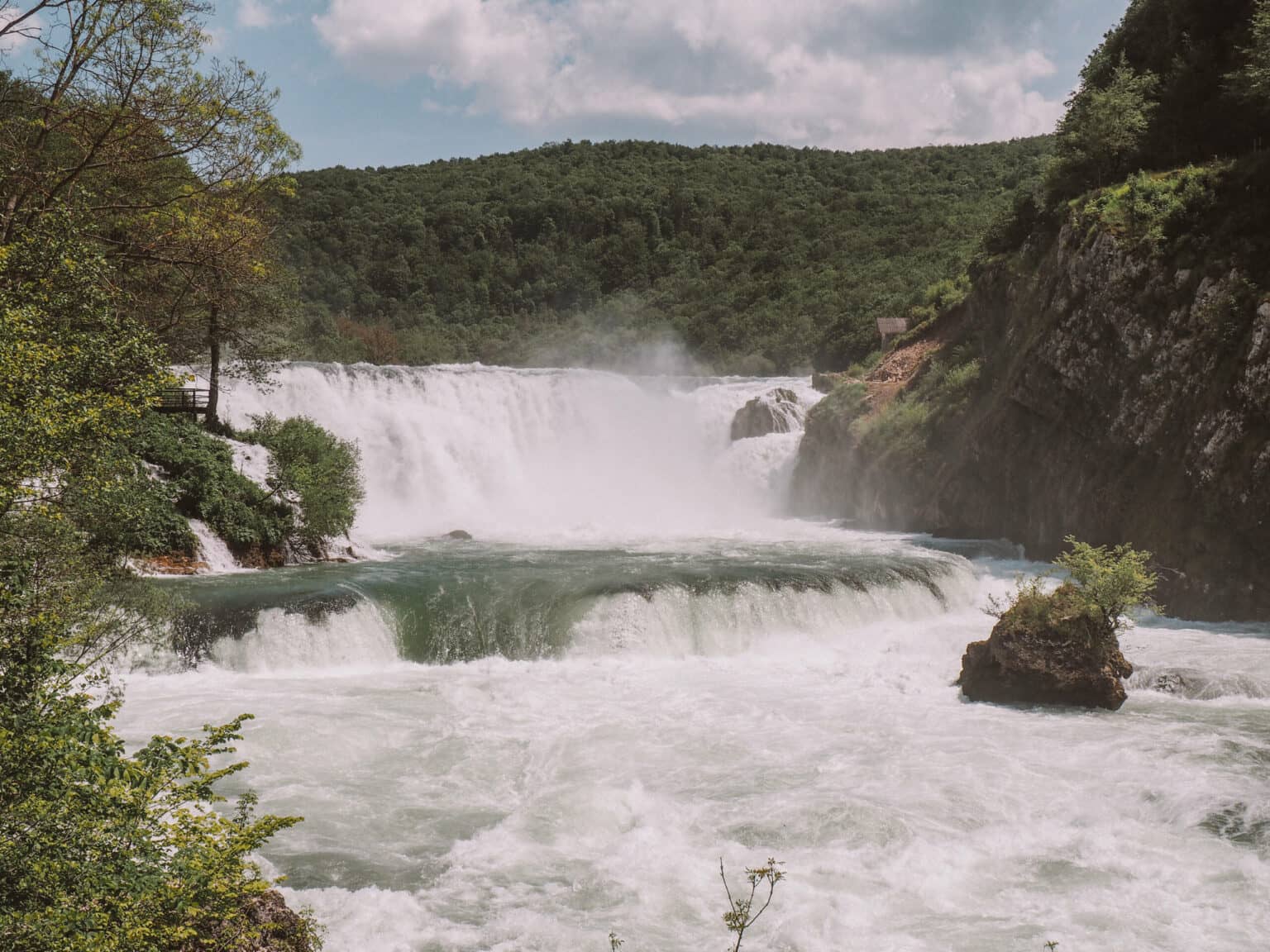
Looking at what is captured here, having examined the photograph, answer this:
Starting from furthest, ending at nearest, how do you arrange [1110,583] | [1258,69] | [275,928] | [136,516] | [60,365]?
[1258,69] → [1110,583] → [136,516] → [60,365] → [275,928]

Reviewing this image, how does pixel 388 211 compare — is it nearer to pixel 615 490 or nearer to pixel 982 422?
pixel 615 490

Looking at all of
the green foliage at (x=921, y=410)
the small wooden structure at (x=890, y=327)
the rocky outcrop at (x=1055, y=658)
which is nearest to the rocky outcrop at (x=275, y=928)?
the rocky outcrop at (x=1055, y=658)

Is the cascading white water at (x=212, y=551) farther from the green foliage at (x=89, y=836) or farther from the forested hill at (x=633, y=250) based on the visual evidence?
the forested hill at (x=633, y=250)

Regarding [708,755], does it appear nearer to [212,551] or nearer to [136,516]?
[136,516]

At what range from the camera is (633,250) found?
80.7 meters

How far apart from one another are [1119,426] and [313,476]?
18.4 m

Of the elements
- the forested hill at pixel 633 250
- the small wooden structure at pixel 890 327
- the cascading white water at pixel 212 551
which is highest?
the forested hill at pixel 633 250

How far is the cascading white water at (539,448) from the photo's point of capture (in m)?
32.1

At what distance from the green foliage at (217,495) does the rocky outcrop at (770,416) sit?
19.8m

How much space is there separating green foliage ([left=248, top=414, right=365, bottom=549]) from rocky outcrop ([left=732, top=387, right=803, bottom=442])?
16831 mm

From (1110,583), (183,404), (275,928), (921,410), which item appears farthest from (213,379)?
(275,928)

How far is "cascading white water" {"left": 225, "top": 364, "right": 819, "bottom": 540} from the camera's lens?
105 ft

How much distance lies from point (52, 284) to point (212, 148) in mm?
3882

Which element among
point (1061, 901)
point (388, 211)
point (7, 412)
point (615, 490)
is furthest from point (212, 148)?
point (388, 211)
